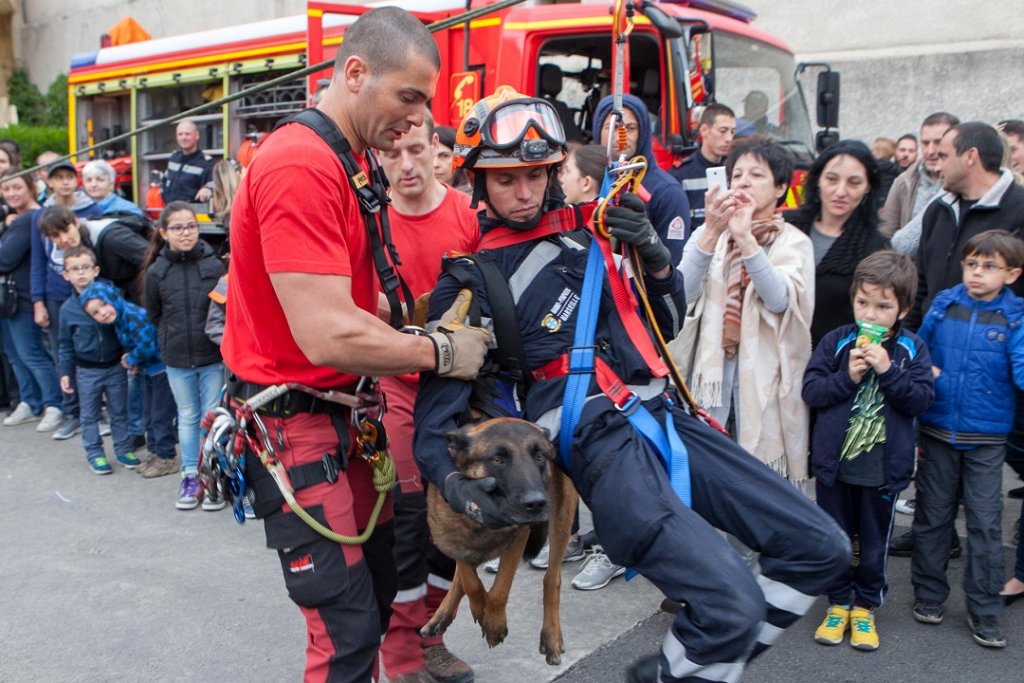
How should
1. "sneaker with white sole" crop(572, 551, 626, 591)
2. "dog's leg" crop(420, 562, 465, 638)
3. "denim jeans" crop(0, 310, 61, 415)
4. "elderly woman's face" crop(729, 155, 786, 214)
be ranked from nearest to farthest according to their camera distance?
"dog's leg" crop(420, 562, 465, 638)
"elderly woman's face" crop(729, 155, 786, 214)
"sneaker with white sole" crop(572, 551, 626, 591)
"denim jeans" crop(0, 310, 61, 415)

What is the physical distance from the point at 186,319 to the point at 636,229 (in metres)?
4.15

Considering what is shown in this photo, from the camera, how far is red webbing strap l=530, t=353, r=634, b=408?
9.24 ft

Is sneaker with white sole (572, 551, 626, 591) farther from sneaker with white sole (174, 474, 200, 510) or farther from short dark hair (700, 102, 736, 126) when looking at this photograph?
short dark hair (700, 102, 736, 126)

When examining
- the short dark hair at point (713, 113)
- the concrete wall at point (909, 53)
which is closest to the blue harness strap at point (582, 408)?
the short dark hair at point (713, 113)

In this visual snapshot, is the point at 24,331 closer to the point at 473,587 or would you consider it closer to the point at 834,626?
the point at 473,587

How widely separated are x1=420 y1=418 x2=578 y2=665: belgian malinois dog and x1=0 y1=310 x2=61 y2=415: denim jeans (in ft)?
20.4

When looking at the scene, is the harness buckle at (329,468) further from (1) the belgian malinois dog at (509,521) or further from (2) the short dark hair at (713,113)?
(2) the short dark hair at (713,113)

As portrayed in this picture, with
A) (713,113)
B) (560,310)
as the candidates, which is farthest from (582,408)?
(713,113)

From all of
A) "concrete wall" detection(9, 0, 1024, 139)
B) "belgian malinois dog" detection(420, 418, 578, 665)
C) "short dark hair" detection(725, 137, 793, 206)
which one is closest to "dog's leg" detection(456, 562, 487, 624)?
"belgian malinois dog" detection(420, 418, 578, 665)

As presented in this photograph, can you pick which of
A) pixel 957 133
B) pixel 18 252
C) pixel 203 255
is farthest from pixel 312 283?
pixel 18 252

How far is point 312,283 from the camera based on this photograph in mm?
2506

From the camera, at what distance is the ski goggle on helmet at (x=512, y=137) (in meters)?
2.90

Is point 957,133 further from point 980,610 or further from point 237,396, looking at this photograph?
point 237,396

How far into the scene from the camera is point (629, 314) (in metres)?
2.96
